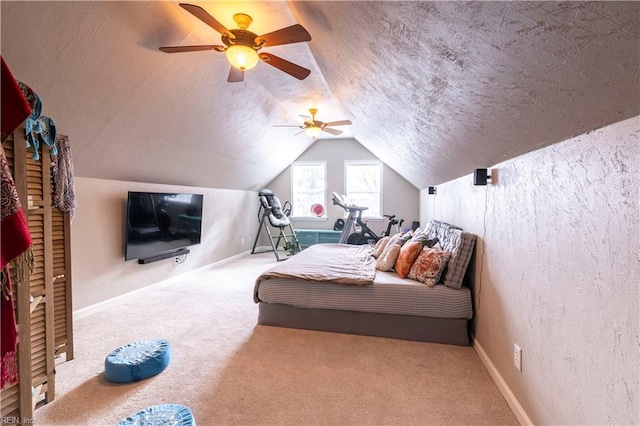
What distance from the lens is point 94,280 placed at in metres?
3.20

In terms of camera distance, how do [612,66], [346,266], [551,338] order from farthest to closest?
[346,266]
[551,338]
[612,66]

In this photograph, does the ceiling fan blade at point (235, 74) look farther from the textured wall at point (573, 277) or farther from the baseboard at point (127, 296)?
the baseboard at point (127, 296)

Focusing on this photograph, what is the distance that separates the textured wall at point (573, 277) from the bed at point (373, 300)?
0.49 meters

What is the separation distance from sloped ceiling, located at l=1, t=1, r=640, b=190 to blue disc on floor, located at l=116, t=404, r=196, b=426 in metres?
2.12

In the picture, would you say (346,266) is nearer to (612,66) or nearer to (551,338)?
(551,338)

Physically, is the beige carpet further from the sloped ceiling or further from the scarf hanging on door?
the sloped ceiling

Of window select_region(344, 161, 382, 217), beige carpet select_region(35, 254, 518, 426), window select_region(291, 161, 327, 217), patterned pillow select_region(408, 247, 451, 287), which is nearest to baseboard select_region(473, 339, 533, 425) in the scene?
beige carpet select_region(35, 254, 518, 426)

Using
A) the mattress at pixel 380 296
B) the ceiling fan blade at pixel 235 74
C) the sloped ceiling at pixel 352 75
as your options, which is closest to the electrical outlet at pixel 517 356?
the mattress at pixel 380 296

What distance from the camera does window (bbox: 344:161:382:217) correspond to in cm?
691

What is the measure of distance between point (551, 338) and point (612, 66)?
1122mm

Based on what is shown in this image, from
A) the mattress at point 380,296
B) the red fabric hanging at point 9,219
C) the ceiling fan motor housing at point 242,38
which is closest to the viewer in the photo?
the red fabric hanging at point 9,219

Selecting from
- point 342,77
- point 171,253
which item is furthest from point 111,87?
point 171,253

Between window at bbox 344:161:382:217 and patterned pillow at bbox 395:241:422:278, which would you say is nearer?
patterned pillow at bbox 395:241:422:278

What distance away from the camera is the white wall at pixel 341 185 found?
6750 millimetres
